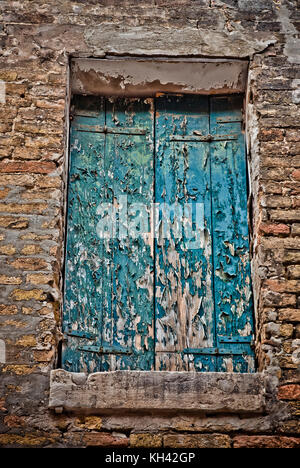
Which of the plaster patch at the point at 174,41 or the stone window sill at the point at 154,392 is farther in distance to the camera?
the plaster patch at the point at 174,41

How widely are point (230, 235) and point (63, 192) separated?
1135mm

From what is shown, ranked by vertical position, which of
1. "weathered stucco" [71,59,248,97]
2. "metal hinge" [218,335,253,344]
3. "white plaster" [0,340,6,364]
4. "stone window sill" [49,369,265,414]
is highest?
"weathered stucco" [71,59,248,97]

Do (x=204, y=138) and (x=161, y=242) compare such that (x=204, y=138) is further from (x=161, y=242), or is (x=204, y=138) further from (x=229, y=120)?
(x=161, y=242)

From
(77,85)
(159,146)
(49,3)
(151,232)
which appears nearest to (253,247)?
(151,232)

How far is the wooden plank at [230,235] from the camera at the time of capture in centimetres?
448

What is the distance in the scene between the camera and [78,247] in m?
4.64

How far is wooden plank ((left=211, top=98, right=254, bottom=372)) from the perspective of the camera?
14.7ft

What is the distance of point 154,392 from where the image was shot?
4062 mm

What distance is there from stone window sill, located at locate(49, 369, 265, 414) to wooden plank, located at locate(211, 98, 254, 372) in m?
0.29

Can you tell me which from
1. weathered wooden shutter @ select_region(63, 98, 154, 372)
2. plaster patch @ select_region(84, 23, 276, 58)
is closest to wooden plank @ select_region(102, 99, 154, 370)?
weathered wooden shutter @ select_region(63, 98, 154, 372)

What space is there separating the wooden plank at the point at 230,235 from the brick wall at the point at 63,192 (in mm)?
116

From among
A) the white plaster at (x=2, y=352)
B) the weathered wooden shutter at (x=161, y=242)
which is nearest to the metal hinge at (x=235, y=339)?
the weathered wooden shutter at (x=161, y=242)

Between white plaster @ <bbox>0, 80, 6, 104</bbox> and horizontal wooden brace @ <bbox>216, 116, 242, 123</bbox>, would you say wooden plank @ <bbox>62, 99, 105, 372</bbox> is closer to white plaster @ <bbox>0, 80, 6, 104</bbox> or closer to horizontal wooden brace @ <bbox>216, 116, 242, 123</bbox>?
white plaster @ <bbox>0, 80, 6, 104</bbox>

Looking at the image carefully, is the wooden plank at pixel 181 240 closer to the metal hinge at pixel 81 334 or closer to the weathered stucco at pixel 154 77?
the weathered stucco at pixel 154 77
